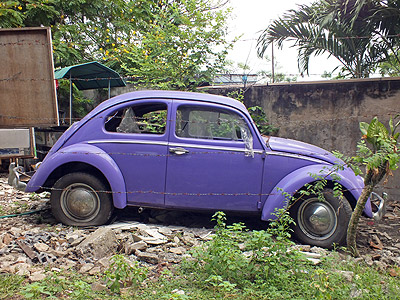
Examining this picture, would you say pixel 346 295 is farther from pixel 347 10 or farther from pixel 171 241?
pixel 347 10

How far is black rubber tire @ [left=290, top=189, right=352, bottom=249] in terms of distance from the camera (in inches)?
172

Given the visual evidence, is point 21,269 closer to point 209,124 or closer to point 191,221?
point 191,221

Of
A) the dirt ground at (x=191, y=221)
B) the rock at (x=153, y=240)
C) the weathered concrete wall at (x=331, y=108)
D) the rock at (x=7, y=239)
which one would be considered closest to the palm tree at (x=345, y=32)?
the weathered concrete wall at (x=331, y=108)

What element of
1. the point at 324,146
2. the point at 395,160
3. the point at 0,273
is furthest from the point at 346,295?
the point at 324,146

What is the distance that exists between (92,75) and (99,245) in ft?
19.7

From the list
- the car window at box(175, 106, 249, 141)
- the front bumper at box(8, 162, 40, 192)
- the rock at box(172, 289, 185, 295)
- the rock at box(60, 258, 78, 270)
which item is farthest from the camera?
the front bumper at box(8, 162, 40, 192)

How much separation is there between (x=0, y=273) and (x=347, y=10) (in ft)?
22.5

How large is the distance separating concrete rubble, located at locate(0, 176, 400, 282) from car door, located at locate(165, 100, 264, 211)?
44cm

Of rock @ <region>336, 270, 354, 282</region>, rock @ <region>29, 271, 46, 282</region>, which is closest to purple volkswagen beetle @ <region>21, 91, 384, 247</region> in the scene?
rock @ <region>336, 270, 354, 282</region>

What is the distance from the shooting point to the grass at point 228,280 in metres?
2.96

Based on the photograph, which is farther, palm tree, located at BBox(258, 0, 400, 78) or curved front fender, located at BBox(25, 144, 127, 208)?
palm tree, located at BBox(258, 0, 400, 78)

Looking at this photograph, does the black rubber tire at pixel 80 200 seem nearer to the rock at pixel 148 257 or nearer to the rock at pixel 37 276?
the rock at pixel 148 257

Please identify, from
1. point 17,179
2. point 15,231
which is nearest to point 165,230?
point 15,231

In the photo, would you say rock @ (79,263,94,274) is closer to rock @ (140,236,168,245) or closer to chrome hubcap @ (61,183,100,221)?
rock @ (140,236,168,245)
